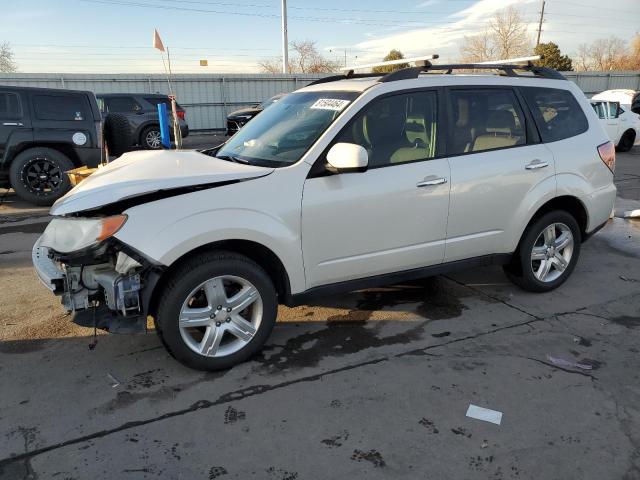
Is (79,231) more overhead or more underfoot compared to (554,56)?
more underfoot

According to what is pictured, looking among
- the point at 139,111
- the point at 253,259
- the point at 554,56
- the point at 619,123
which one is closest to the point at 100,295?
the point at 253,259

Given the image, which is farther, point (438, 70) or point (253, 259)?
point (438, 70)

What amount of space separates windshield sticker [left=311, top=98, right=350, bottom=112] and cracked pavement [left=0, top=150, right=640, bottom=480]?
67.0 inches

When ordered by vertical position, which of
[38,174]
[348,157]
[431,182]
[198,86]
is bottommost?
[38,174]

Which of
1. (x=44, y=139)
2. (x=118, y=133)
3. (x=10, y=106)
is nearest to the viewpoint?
(x=118, y=133)

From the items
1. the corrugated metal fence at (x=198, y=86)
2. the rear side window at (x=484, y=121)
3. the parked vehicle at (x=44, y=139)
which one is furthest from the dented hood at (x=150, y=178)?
the corrugated metal fence at (x=198, y=86)

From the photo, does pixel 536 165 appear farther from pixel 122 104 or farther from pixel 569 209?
pixel 122 104

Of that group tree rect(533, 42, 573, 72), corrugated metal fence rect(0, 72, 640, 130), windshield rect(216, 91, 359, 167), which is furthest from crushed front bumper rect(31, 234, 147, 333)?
tree rect(533, 42, 573, 72)

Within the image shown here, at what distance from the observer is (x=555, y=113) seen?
4.62m

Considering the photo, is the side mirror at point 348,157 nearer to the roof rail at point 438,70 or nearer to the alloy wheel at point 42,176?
the roof rail at point 438,70

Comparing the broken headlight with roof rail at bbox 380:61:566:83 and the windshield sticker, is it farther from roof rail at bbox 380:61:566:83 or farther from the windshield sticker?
roof rail at bbox 380:61:566:83

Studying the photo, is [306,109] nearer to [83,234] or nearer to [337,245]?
[337,245]

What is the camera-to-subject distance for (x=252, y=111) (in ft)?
59.8

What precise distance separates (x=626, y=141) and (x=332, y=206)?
53.8 feet
